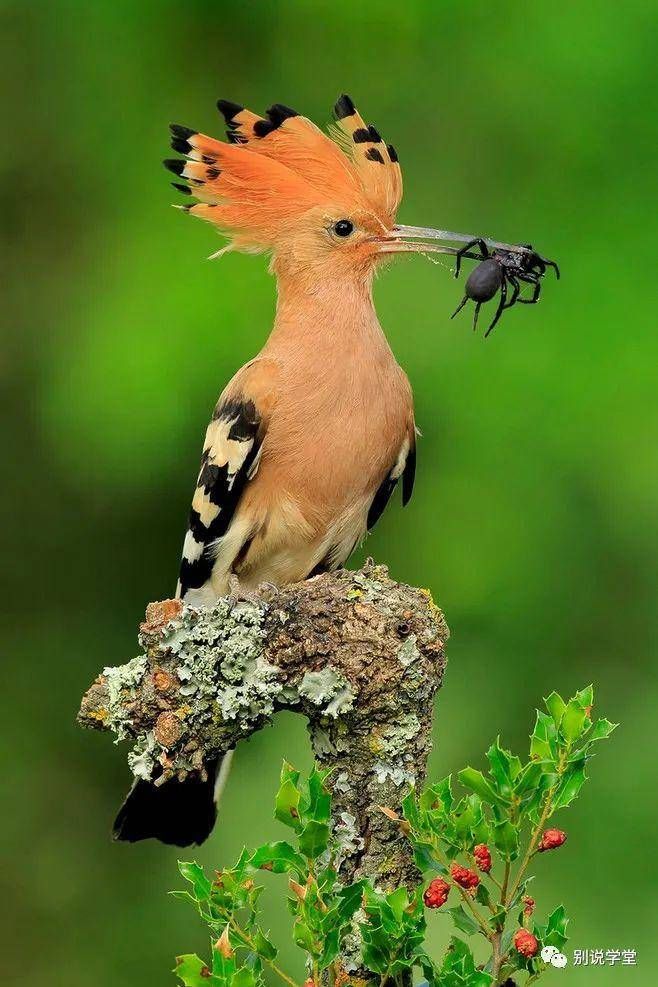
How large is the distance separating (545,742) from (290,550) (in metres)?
1.20

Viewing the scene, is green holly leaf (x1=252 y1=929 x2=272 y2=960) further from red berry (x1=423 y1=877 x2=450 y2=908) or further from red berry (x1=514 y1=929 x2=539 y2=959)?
red berry (x1=514 y1=929 x2=539 y2=959)

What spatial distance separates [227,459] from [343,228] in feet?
1.84

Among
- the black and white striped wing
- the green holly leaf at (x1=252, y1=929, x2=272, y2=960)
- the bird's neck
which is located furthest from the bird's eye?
the green holly leaf at (x1=252, y1=929, x2=272, y2=960)

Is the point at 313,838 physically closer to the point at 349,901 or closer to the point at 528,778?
the point at 349,901

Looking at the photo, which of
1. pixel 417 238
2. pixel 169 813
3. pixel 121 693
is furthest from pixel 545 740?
pixel 417 238

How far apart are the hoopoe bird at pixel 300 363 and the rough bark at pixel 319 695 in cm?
66

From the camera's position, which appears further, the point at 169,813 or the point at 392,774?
the point at 169,813

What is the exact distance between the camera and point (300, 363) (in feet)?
9.86

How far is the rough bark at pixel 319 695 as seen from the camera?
2234mm

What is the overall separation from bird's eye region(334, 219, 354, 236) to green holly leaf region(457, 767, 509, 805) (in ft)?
4.94

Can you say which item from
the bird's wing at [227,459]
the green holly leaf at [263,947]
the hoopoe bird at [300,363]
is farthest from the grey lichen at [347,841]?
the bird's wing at [227,459]

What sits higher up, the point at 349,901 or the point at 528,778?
the point at 528,778

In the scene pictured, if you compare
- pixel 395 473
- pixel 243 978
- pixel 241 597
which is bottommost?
pixel 243 978

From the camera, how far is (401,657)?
7.42ft
